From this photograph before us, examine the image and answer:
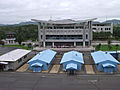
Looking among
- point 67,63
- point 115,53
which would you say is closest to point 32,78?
point 67,63

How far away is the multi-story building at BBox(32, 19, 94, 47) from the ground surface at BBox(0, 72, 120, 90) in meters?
20.6

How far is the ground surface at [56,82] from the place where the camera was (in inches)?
488

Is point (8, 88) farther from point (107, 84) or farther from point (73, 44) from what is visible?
point (73, 44)

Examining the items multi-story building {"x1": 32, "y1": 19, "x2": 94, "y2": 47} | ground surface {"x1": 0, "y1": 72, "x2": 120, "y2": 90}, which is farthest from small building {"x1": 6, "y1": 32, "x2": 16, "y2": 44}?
ground surface {"x1": 0, "y1": 72, "x2": 120, "y2": 90}

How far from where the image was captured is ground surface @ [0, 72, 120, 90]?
1240 centimetres

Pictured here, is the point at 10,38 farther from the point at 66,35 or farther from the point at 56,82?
the point at 56,82

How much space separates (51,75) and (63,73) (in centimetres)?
141

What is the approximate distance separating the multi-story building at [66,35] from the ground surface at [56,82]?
20581 mm

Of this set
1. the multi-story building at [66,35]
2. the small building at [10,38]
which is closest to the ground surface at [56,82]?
the multi-story building at [66,35]

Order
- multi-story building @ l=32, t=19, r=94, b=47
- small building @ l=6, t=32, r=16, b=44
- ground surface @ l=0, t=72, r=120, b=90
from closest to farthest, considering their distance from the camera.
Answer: ground surface @ l=0, t=72, r=120, b=90
multi-story building @ l=32, t=19, r=94, b=47
small building @ l=6, t=32, r=16, b=44

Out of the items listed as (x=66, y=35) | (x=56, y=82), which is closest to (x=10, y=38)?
(x=66, y=35)

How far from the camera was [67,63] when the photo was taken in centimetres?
1745

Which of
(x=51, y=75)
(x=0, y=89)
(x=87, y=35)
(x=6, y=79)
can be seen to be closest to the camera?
(x=0, y=89)

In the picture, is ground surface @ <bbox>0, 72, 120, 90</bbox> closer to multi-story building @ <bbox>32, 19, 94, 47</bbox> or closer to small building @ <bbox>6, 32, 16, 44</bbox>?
multi-story building @ <bbox>32, 19, 94, 47</bbox>
